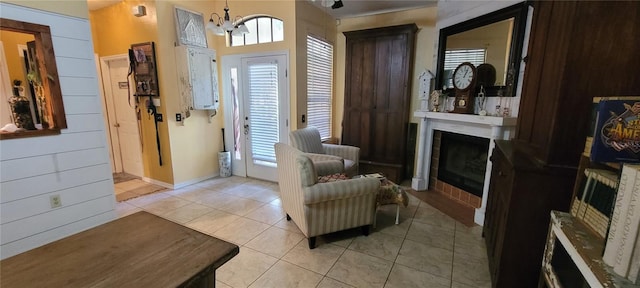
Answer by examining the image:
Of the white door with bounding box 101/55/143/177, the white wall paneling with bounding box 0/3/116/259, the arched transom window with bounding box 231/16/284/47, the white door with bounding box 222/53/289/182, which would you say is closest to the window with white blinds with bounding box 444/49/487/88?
the white door with bounding box 222/53/289/182

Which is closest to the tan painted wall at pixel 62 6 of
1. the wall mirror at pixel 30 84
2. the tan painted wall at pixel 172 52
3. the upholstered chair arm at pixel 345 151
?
the wall mirror at pixel 30 84

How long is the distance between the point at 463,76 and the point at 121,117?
208 inches

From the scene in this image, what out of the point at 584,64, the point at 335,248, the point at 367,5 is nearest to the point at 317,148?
the point at 335,248

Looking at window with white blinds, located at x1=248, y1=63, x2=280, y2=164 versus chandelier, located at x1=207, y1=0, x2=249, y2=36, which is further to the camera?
window with white blinds, located at x1=248, y1=63, x2=280, y2=164

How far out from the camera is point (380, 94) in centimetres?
415

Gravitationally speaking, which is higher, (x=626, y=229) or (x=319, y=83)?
(x=319, y=83)

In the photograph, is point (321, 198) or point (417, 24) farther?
point (417, 24)

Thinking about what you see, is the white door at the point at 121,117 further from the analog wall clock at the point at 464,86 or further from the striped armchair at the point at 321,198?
the analog wall clock at the point at 464,86

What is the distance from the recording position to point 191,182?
4160mm

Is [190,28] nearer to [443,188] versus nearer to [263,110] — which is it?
[263,110]

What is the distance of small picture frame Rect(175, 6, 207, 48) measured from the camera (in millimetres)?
3679

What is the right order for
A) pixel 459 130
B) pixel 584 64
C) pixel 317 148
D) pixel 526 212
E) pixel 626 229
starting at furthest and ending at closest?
pixel 317 148 → pixel 459 130 → pixel 526 212 → pixel 584 64 → pixel 626 229

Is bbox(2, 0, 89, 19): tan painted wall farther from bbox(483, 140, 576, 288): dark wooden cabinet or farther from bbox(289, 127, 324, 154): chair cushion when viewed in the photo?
bbox(483, 140, 576, 288): dark wooden cabinet

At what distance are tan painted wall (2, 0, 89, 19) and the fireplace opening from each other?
14.3ft
